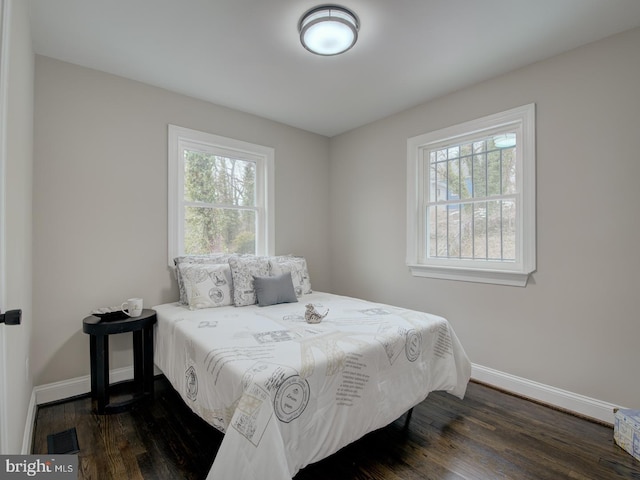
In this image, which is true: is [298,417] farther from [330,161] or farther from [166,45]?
[330,161]

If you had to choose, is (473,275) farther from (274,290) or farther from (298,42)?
(298,42)

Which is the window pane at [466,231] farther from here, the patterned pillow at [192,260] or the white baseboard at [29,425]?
the white baseboard at [29,425]

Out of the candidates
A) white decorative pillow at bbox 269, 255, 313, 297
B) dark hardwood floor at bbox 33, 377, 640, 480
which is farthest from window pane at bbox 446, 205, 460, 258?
white decorative pillow at bbox 269, 255, 313, 297

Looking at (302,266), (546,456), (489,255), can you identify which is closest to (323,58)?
(302,266)

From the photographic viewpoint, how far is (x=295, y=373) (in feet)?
4.77

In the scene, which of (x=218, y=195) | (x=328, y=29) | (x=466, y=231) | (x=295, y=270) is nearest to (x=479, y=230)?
(x=466, y=231)

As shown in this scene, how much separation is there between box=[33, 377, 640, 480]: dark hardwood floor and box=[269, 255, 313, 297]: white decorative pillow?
4.37 ft

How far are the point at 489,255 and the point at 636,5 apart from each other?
73.1 inches

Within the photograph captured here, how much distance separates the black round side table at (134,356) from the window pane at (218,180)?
4.14 ft

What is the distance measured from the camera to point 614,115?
86.4 inches

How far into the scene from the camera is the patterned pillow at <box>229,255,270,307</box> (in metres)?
2.78

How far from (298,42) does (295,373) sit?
2157mm

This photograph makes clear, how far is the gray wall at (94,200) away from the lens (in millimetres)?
2434

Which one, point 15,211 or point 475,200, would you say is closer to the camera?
point 15,211
